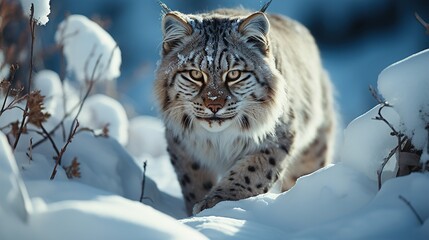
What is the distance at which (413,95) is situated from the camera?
2770 millimetres

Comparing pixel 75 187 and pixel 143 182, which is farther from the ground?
pixel 75 187

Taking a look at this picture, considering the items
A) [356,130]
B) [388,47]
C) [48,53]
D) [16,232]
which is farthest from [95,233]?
[388,47]

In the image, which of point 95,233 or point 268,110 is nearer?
point 95,233

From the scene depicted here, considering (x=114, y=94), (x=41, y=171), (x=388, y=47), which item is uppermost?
(x=41, y=171)

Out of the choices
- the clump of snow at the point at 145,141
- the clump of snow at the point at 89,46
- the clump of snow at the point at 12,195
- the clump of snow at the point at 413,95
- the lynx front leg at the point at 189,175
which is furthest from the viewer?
the clump of snow at the point at 145,141

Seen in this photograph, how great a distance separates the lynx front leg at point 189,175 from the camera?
4.38 metres

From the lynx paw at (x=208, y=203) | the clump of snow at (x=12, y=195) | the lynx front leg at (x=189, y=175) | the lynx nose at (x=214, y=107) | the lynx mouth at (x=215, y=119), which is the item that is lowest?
the lynx front leg at (x=189, y=175)

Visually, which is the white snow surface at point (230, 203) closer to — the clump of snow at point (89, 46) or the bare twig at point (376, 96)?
the bare twig at point (376, 96)

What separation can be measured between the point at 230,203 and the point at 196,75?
3.03 ft

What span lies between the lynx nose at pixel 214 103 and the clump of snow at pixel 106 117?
1922mm

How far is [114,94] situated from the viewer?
807 centimetres

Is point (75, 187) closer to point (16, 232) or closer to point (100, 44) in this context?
point (16, 232)

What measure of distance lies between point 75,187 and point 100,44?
228 centimetres

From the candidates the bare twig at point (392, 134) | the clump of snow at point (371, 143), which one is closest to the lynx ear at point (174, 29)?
the clump of snow at point (371, 143)
